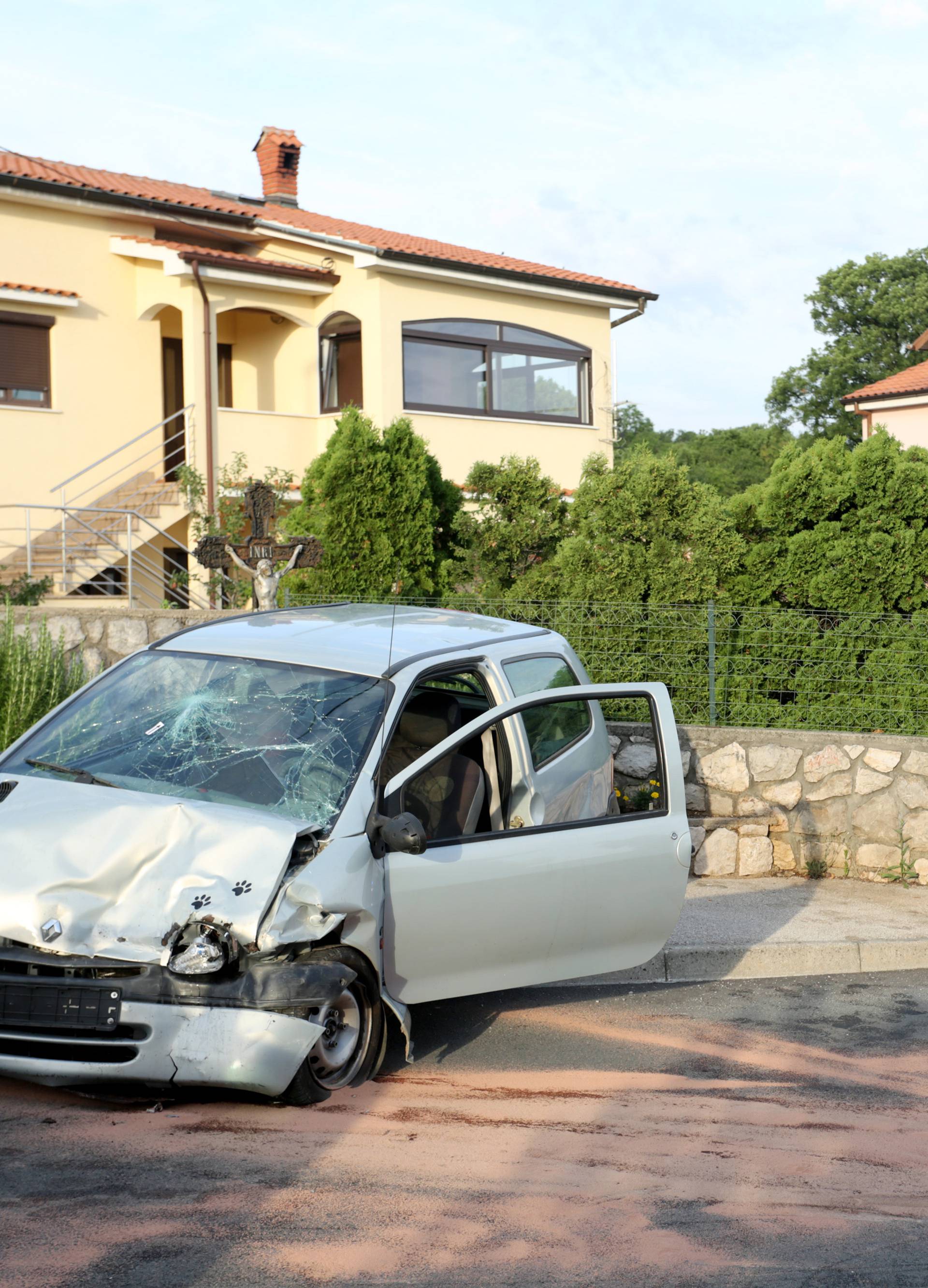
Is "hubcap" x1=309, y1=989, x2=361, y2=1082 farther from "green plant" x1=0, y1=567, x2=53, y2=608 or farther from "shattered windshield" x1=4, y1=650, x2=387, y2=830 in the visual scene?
"green plant" x1=0, y1=567, x2=53, y2=608

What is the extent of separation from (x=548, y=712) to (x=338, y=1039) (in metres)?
1.96

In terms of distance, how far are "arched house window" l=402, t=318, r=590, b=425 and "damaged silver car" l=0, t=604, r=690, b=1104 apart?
623 inches

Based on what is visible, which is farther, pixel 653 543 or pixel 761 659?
pixel 653 543

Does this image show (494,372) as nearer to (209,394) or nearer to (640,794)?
(209,394)

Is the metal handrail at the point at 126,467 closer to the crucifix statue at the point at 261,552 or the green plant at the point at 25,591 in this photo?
the green plant at the point at 25,591

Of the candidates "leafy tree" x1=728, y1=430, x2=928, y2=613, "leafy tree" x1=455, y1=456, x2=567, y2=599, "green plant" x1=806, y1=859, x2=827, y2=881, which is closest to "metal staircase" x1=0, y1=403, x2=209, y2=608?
"leafy tree" x1=455, y1=456, x2=567, y2=599

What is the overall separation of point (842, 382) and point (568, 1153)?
56.0 metres

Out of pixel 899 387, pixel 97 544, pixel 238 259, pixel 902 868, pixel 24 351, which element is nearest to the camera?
pixel 902 868

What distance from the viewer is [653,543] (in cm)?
1198

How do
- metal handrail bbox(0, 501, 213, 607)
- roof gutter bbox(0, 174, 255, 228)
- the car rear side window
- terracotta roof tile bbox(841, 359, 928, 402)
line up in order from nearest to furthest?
the car rear side window
metal handrail bbox(0, 501, 213, 607)
roof gutter bbox(0, 174, 255, 228)
terracotta roof tile bbox(841, 359, 928, 402)

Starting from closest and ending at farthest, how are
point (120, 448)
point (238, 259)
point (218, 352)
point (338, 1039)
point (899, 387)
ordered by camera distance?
1. point (338, 1039)
2. point (120, 448)
3. point (238, 259)
4. point (218, 352)
5. point (899, 387)

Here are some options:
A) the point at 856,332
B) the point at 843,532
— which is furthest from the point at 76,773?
the point at 856,332

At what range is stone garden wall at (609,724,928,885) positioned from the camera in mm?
9633

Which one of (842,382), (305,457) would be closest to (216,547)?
Result: (305,457)
